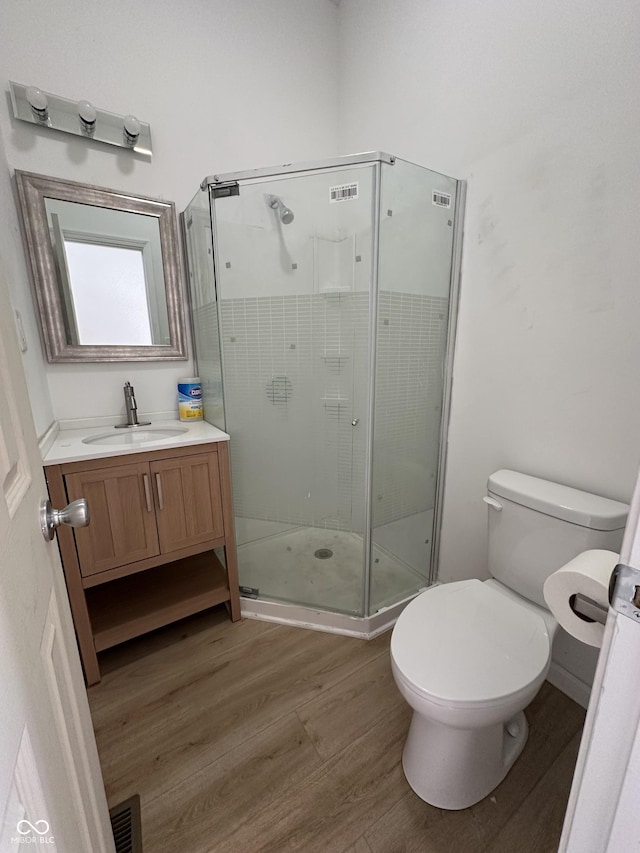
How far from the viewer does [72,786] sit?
1.86 feet

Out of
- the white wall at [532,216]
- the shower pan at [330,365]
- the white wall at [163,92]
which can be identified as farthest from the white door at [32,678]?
the white wall at [532,216]

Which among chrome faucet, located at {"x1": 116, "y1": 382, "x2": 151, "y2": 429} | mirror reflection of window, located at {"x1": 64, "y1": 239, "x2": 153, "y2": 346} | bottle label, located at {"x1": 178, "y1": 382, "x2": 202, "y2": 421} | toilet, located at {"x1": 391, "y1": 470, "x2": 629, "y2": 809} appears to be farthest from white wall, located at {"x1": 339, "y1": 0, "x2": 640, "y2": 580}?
chrome faucet, located at {"x1": 116, "y1": 382, "x2": 151, "y2": 429}

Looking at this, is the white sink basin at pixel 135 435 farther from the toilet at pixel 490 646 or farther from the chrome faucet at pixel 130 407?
the toilet at pixel 490 646

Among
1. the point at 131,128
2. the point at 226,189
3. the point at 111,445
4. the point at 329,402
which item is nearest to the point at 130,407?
the point at 111,445

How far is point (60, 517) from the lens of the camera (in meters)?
0.60

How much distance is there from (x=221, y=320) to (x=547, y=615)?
1.66m

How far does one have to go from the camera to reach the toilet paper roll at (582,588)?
0.51 m

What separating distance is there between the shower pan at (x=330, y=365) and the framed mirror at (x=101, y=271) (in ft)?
0.44

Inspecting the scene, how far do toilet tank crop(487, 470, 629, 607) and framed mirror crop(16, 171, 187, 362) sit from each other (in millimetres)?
1595

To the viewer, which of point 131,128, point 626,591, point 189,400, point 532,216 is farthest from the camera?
point 189,400

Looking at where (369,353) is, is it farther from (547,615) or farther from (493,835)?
(493,835)

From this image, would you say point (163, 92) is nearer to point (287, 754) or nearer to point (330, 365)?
point (330, 365)

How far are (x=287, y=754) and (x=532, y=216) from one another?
1.94 metres

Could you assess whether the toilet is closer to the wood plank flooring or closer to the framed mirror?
the wood plank flooring
